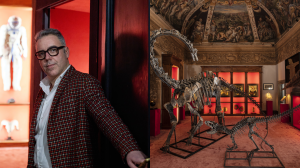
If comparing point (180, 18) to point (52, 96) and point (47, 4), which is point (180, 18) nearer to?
point (47, 4)

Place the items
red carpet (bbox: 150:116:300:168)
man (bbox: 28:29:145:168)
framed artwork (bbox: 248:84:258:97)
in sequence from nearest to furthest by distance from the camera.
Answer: man (bbox: 28:29:145:168) < red carpet (bbox: 150:116:300:168) < framed artwork (bbox: 248:84:258:97)

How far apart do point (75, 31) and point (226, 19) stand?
188 inches

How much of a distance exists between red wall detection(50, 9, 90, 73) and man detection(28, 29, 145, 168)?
1.02 metres

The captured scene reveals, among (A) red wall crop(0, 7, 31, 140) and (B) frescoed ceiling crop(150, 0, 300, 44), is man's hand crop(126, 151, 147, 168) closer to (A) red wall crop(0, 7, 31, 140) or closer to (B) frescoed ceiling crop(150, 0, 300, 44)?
(A) red wall crop(0, 7, 31, 140)

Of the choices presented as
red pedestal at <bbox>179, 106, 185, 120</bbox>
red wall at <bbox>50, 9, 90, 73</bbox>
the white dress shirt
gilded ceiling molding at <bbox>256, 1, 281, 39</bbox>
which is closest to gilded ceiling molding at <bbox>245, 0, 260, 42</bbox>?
gilded ceiling molding at <bbox>256, 1, 281, 39</bbox>

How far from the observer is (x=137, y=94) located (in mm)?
1127

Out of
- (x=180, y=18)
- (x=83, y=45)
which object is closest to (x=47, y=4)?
(x=83, y=45)

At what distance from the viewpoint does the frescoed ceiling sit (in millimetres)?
3965

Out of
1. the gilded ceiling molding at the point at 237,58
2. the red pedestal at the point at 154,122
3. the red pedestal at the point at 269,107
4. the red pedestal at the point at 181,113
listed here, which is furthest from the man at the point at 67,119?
the red pedestal at the point at 181,113

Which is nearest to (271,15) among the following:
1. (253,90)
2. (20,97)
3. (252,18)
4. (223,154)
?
(252,18)

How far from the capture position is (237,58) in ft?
12.5

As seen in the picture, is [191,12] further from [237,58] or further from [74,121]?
[74,121]

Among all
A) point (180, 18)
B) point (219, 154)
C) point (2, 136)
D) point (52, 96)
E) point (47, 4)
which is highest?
point (180, 18)

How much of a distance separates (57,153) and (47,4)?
1.72 meters
